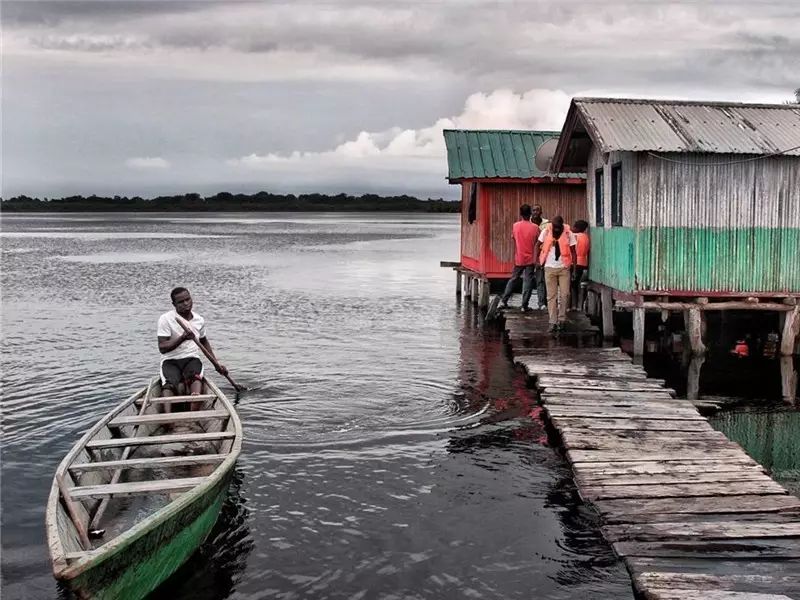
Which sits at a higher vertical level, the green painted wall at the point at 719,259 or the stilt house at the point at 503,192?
the stilt house at the point at 503,192

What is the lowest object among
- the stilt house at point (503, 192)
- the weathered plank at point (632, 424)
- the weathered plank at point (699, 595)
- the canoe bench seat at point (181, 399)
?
the weathered plank at point (699, 595)

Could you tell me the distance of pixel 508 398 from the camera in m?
13.2

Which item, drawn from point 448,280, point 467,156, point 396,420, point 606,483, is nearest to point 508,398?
point 396,420

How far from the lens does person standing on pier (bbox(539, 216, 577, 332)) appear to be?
16.1 m

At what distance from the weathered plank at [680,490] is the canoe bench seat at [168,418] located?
4081mm

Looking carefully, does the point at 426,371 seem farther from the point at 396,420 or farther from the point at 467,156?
the point at 467,156

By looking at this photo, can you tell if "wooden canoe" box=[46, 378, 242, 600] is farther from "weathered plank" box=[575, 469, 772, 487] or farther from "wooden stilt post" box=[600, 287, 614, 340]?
"wooden stilt post" box=[600, 287, 614, 340]

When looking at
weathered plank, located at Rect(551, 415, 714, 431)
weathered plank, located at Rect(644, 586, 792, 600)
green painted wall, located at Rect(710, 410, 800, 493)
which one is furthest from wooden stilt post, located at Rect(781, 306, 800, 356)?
weathered plank, located at Rect(644, 586, 792, 600)

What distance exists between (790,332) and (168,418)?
1169 cm

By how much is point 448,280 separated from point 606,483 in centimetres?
2766

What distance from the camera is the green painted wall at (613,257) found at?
598 inches

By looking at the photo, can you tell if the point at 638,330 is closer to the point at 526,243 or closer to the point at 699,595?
the point at 526,243

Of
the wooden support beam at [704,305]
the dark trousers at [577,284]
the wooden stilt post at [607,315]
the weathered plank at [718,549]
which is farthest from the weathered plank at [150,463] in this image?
the dark trousers at [577,284]

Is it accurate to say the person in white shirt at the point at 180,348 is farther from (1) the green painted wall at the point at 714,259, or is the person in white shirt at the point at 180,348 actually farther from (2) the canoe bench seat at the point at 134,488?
(1) the green painted wall at the point at 714,259
